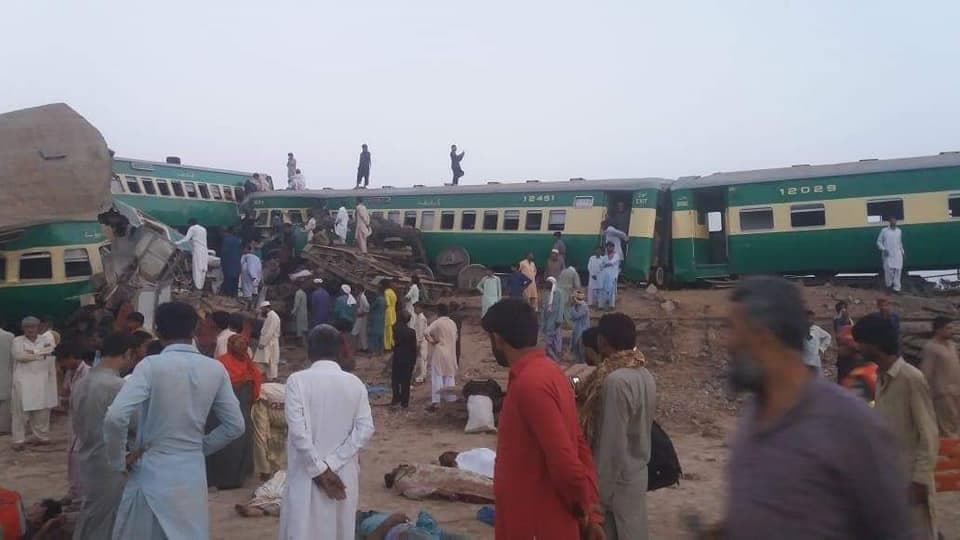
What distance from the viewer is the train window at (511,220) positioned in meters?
21.2

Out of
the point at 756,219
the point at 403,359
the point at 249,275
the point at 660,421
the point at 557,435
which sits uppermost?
the point at 756,219

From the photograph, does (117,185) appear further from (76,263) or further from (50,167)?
(50,167)

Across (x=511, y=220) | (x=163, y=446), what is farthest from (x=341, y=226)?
(x=163, y=446)

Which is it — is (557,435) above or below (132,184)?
below

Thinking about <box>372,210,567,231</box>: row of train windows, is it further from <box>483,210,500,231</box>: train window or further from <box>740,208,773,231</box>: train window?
<box>740,208,773,231</box>: train window

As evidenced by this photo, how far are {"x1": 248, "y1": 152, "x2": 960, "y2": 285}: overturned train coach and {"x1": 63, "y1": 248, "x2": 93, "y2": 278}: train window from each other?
8744 millimetres

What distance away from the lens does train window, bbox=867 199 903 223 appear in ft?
54.6

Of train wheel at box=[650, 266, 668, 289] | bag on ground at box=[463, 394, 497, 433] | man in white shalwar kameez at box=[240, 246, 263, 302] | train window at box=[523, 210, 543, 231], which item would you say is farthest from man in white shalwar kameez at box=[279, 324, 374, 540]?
train window at box=[523, 210, 543, 231]

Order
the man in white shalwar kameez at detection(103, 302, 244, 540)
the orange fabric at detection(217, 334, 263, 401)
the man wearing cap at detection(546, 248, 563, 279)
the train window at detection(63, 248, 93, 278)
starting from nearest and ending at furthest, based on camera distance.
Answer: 1. the man in white shalwar kameez at detection(103, 302, 244, 540)
2. the orange fabric at detection(217, 334, 263, 401)
3. the train window at detection(63, 248, 93, 278)
4. the man wearing cap at detection(546, 248, 563, 279)

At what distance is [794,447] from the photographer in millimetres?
1866

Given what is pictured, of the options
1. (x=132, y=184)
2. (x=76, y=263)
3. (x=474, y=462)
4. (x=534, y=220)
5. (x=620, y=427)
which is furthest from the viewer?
(x=132, y=184)

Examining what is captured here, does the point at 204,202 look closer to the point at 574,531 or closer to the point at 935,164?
the point at 935,164

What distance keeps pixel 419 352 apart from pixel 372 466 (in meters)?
6.06

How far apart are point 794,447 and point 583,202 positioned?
18504 millimetres
